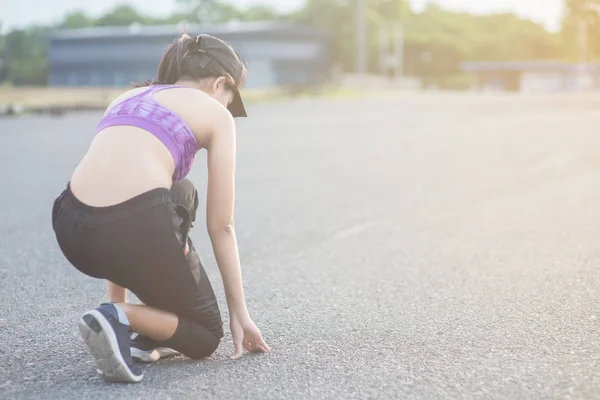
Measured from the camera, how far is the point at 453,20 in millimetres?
103750

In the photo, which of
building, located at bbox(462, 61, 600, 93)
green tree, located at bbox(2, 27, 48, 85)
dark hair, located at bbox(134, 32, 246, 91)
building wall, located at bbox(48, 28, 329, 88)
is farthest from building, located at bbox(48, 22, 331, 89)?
dark hair, located at bbox(134, 32, 246, 91)

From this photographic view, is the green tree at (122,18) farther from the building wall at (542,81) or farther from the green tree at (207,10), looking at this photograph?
the building wall at (542,81)

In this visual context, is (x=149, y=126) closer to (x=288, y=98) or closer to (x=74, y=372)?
(x=74, y=372)

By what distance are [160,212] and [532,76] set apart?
72.4 m

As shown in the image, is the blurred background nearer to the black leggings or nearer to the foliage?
the foliage

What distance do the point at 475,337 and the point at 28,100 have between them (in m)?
22.4

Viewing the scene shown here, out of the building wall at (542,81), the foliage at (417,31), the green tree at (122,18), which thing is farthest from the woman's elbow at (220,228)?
the green tree at (122,18)

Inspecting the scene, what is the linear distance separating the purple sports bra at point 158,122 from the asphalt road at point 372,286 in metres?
0.80

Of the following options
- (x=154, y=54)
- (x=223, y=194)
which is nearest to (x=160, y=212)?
(x=223, y=194)

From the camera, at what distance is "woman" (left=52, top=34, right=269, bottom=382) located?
9.18 feet

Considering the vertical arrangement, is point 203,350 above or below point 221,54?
below

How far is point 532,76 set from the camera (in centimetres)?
7144

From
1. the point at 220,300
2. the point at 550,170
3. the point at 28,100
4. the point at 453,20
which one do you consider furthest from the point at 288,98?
the point at 453,20

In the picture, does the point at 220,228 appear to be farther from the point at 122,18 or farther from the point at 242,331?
the point at 122,18
